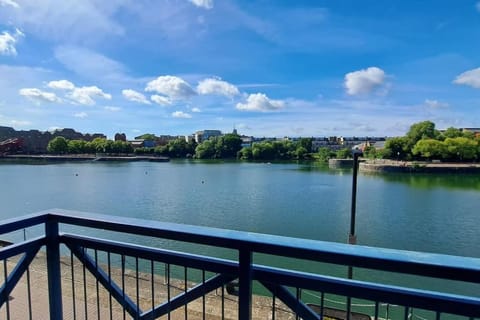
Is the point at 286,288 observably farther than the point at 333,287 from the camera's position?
Yes

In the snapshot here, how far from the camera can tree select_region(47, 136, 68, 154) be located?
87306 mm

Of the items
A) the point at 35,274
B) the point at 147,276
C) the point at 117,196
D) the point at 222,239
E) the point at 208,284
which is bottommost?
the point at 117,196

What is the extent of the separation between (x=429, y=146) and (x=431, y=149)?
0.64 metres

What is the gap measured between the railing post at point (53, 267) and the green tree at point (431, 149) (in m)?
62.4

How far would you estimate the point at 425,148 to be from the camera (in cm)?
5431

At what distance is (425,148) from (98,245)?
206 ft

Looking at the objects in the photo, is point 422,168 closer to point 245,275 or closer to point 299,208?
point 299,208

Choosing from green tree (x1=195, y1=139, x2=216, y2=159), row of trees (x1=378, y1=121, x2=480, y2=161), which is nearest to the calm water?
row of trees (x1=378, y1=121, x2=480, y2=161)

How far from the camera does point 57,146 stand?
288 feet

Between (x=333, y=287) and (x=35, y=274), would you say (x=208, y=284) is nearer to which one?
(x=333, y=287)

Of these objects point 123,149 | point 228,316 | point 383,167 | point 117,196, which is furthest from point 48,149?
point 228,316

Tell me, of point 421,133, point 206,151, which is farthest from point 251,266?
point 206,151

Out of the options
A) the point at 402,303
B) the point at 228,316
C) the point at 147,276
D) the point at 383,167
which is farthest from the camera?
the point at 383,167

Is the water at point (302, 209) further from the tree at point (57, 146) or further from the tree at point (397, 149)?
the tree at point (57, 146)
